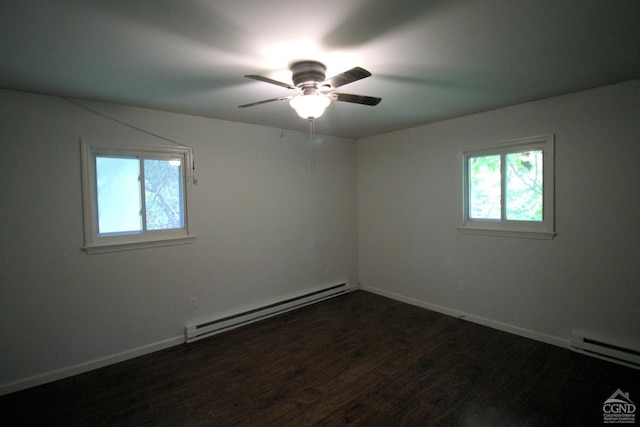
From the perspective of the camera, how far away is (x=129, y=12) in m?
1.44

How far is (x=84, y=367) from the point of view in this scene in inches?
106

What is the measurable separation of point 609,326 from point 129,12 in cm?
424

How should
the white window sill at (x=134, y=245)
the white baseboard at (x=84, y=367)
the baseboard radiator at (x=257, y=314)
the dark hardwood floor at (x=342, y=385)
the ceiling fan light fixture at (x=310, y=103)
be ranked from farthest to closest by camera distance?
1. the baseboard radiator at (x=257, y=314)
2. the white window sill at (x=134, y=245)
3. the white baseboard at (x=84, y=367)
4. the dark hardwood floor at (x=342, y=385)
5. the ceiling fan light fixture at (x=310, y=103)

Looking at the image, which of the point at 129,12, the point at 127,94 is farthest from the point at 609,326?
the point at 127,94

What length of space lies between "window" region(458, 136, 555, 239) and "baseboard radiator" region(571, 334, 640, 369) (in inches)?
39.1

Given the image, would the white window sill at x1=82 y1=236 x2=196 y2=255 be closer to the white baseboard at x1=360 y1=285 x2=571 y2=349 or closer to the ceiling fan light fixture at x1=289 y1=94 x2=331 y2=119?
the ceiling fan light fixture at x1=289 y1=94 x2=331 y2=119

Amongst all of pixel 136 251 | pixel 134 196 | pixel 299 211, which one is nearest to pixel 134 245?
pixel 136 251

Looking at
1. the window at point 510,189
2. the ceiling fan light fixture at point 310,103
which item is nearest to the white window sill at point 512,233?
the window at point 510,189

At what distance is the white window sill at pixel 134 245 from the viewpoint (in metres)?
2.73

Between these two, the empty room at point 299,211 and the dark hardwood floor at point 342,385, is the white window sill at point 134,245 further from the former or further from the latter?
the dark hardwood floor at point 342,385

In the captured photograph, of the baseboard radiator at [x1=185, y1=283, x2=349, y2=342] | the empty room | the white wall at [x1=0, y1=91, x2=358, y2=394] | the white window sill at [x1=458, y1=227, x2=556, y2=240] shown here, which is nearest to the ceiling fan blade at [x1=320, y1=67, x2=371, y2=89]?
the empty room

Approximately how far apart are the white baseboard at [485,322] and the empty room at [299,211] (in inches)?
0.9

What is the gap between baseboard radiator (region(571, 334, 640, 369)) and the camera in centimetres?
254

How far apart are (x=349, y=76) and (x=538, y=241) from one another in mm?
2680
